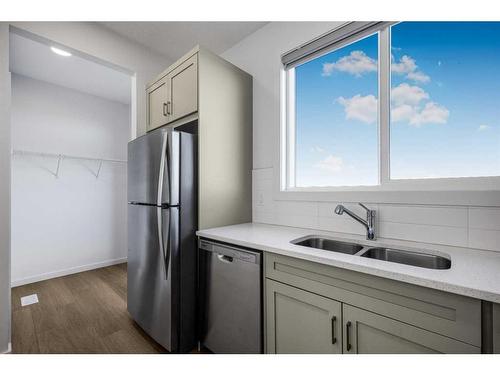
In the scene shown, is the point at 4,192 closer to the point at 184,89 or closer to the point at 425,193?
the point at 184,89

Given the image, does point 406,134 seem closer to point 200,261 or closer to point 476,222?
point 476,222

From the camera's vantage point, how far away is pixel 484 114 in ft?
4.23

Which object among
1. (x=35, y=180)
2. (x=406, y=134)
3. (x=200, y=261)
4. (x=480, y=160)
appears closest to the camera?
(x=480, y=160)

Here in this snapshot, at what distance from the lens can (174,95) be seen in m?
2.02

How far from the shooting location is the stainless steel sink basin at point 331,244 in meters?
1.47

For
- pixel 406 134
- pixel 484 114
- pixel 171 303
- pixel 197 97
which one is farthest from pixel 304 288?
pixel 197 97

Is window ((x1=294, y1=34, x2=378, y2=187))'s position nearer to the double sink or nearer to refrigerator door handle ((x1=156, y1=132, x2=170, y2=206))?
the double sink

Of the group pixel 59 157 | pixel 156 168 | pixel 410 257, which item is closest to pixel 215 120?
pixel 156 168

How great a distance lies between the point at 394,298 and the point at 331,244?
0.68 m

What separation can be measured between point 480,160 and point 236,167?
1571mm

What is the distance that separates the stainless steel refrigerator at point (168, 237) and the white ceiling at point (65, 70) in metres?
1.39

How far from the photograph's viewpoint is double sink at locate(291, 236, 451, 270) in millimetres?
1219

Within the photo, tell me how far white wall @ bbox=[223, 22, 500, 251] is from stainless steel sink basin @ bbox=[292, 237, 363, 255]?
13 cm

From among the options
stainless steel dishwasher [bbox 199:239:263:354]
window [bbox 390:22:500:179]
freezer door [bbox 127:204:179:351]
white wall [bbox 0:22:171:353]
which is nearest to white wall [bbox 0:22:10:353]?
white wall [bbox 0:22:171:353]
